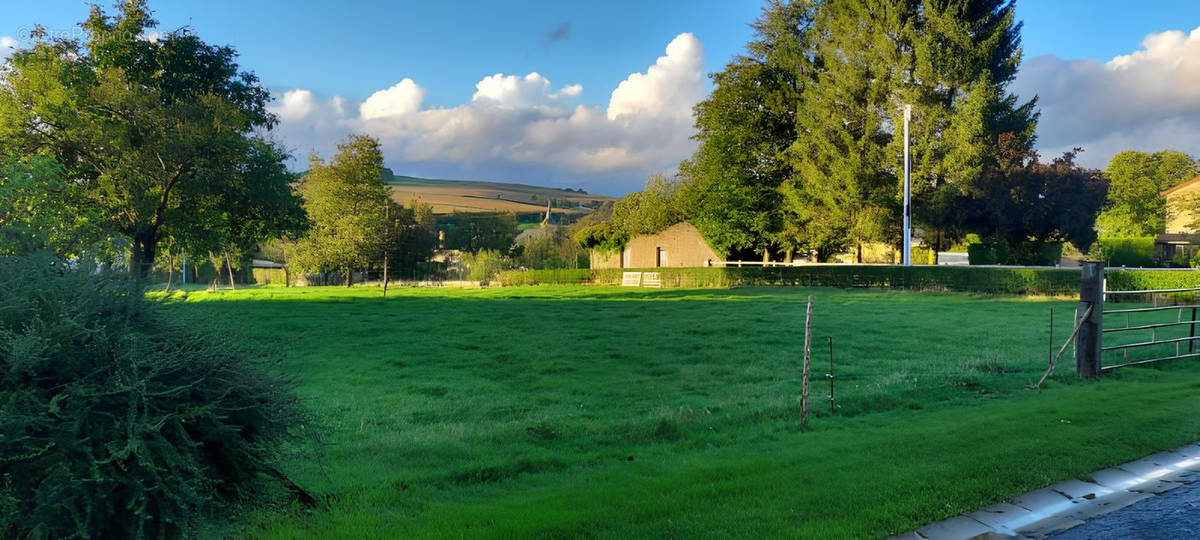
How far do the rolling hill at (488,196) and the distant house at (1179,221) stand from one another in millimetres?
62873

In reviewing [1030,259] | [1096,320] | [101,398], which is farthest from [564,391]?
[1030,259]

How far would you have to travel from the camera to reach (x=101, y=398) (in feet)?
10.7

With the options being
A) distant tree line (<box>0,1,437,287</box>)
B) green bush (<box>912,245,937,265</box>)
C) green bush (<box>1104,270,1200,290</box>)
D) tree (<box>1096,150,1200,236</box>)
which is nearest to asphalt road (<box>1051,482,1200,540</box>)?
distant tree line (<box>0,1,437,287</box>)

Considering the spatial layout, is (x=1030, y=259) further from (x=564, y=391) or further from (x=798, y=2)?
(x=564, y=391)

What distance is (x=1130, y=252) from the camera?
131ft

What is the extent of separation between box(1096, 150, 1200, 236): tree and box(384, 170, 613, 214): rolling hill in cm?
6409

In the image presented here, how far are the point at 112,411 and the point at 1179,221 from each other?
85196 mm

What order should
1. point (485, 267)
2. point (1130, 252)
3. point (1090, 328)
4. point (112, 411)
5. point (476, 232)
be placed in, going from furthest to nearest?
point (476, 232), point (485, 267), point (1130, 252), point (1090, 328), point (112, 411)

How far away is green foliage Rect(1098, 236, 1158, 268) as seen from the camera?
3950 centimetres

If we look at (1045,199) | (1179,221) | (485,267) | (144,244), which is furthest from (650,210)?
(1179,221)

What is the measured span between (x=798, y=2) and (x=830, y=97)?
30.4 feet

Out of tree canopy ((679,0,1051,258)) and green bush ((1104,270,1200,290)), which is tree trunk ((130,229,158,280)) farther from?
green bush ((1104,270,1200,290))

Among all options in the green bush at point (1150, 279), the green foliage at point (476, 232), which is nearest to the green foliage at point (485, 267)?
the green foliage at point (476, 232)

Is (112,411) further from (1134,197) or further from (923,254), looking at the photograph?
(1134,197)
